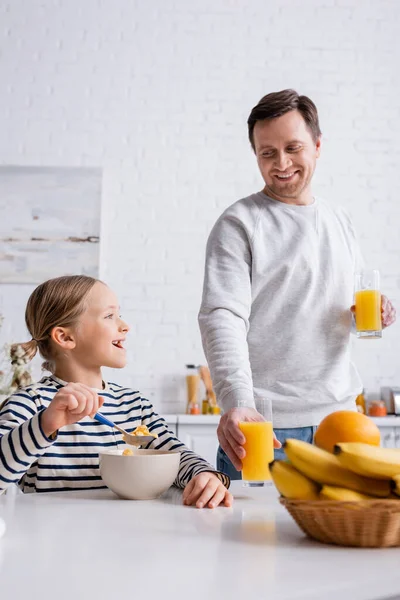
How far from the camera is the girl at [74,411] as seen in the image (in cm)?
117

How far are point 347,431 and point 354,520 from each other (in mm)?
150

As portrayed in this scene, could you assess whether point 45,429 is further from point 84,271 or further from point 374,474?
Answer: point 84,271

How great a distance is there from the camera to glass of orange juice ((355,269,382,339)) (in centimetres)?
180

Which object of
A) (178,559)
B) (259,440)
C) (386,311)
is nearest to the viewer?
(178,559)

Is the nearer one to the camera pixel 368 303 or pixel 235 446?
pixel 235 446

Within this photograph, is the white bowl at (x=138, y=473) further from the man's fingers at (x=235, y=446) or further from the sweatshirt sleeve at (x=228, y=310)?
the sweatshirt sleeve at (x=228, y=310)

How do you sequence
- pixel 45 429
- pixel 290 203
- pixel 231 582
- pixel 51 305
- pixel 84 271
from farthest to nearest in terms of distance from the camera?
pixel 84 271, pixel 290 203, pixel 51 305, pixel 45 429, pixel 231 582

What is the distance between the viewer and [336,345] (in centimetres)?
183

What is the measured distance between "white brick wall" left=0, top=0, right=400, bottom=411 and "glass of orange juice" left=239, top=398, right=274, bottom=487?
107 inches

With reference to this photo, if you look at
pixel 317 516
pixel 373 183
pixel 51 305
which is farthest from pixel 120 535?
pixel 373 183

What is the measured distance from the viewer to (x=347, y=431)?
0.91 meters

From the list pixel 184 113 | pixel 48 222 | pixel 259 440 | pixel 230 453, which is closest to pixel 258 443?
pixel 259 440

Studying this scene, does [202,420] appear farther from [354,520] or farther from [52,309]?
[354,520]

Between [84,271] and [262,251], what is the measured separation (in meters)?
2.33
